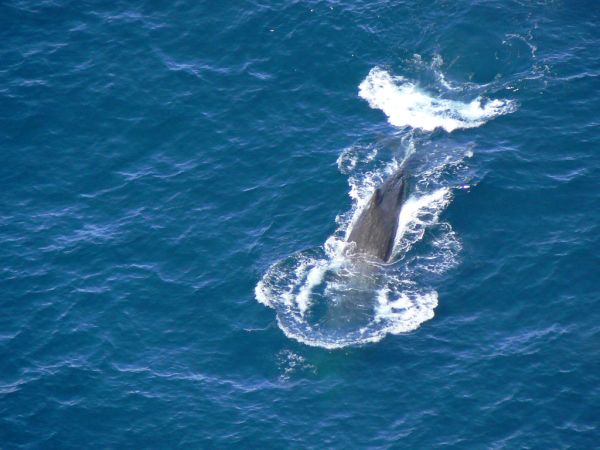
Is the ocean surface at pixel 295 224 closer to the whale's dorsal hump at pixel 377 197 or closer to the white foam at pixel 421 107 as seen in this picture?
the white foam at pixel 421 107

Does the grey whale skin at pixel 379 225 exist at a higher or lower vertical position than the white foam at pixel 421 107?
lower

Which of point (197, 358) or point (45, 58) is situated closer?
point (197, 358)

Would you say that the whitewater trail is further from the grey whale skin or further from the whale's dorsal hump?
the whale's dorsal hump

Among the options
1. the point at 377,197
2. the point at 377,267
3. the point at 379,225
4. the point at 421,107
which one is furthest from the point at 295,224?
the point at 421,107

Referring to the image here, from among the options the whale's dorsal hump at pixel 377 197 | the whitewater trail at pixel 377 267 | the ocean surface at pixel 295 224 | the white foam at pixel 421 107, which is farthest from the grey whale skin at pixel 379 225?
the white foam at pixel 421 107

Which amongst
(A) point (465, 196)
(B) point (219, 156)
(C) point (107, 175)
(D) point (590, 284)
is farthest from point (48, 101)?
(D) point (590, 284)

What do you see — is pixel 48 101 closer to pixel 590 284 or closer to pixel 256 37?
pixel 256 37
